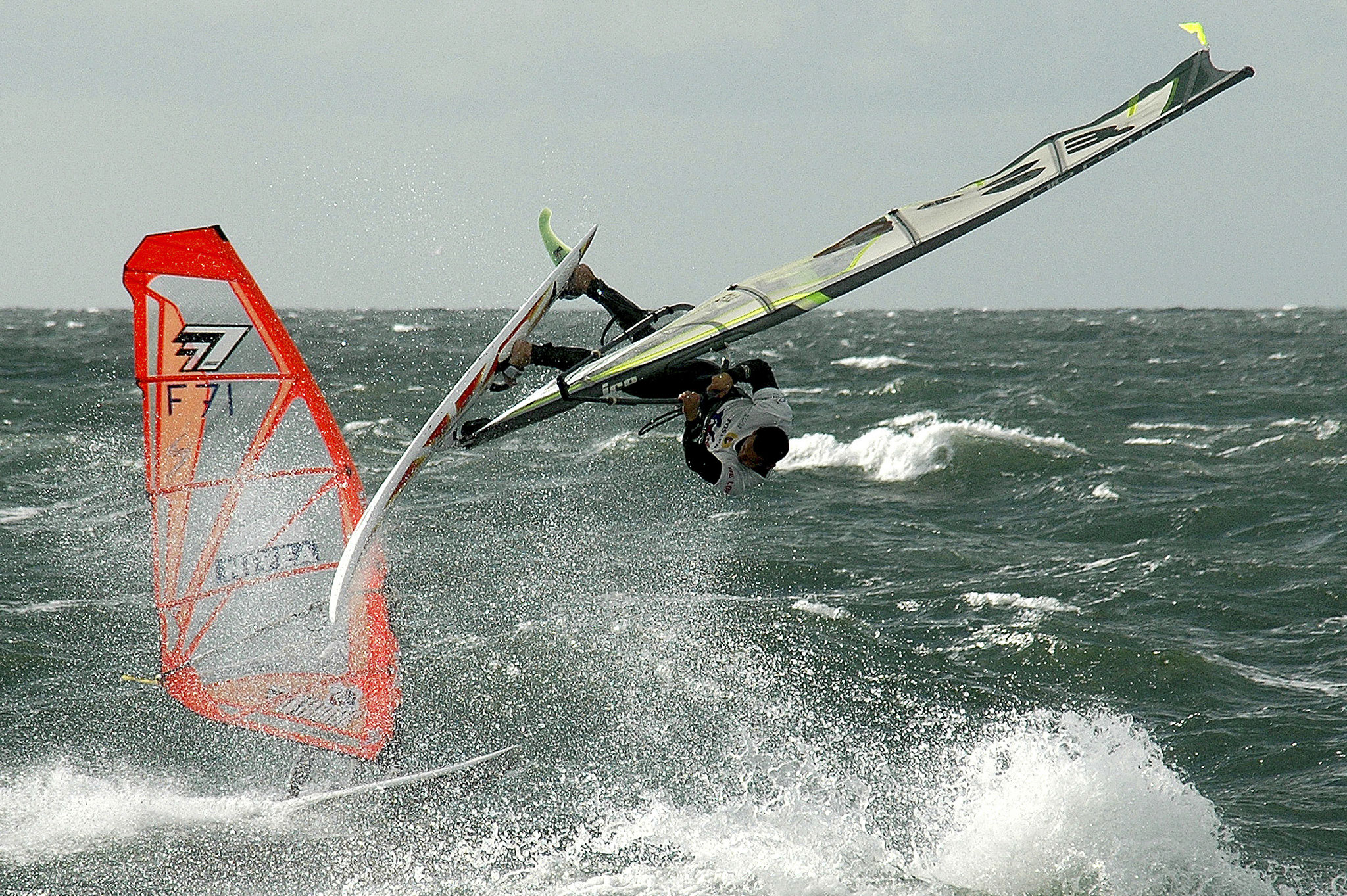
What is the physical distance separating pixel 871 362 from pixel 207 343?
26.0 m

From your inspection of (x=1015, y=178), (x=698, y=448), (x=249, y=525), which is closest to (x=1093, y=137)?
(x=1015, y=178)

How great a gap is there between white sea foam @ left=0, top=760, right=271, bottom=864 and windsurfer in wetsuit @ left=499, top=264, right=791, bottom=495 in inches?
141

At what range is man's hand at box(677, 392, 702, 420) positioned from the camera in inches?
252

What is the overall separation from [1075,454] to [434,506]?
847 centimetres

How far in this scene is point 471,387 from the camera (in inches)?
244

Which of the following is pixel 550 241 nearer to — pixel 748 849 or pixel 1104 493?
pixel 748 849

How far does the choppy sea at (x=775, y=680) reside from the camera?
23.3 feet

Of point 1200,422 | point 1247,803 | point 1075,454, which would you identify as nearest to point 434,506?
point 1075,454

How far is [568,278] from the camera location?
648 centimetres

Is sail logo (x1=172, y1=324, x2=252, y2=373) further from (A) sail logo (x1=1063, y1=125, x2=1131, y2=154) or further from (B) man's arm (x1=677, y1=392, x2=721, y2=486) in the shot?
(A) sail logo (x1=1063, y1=125, x2=1131, y2=154)

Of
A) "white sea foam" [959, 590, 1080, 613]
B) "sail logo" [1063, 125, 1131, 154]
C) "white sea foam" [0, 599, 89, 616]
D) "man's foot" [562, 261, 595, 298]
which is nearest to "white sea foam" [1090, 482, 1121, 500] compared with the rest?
"white sea foam" [959, 590, 1080, 613]

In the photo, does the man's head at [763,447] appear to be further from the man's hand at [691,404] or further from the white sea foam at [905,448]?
the white sea foam at [905,448]

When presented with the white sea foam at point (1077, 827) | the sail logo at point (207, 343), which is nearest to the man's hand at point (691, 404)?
the sail logo at point (207, 343)

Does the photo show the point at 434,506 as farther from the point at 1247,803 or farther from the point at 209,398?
the point at 1247,803
